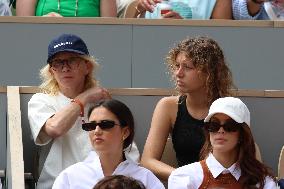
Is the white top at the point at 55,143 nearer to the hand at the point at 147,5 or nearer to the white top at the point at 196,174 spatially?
the white top at the point at 196,174

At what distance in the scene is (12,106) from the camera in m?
7.56

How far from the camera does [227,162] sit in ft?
22.3

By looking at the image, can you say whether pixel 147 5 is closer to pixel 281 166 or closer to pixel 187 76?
pixel 187 76

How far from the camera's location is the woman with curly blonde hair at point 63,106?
740 centimetres

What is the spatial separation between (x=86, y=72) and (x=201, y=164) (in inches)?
52.3

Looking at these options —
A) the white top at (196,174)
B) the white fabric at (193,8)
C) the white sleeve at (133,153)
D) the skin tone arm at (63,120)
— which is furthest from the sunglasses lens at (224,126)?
the white fabric at (193,8)

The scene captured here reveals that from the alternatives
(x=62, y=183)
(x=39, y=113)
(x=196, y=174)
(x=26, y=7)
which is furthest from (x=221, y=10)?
(x=62, y=183)

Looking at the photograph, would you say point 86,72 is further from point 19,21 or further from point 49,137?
point 19,21

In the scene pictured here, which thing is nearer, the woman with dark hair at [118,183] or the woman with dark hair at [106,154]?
the woman with dark hair at [118,183]

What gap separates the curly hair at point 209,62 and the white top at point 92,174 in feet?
3.23

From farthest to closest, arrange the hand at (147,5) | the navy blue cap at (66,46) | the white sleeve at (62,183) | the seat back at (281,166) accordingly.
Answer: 1. the hand at (147,5)
2. the navy blue cap at (66,46)
3. the seat back at (281,166)
4. the white sleeve at (62,183)

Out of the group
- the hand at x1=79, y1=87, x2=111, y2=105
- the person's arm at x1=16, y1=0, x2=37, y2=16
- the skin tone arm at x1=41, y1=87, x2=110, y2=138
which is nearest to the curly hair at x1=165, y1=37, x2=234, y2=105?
the hand at x1=79, y1=87, x2=111, y2=105

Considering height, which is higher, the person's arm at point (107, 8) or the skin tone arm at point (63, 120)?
the person's arm at point (107, 8)

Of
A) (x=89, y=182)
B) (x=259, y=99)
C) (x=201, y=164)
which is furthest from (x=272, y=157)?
(x=89, y=182)
